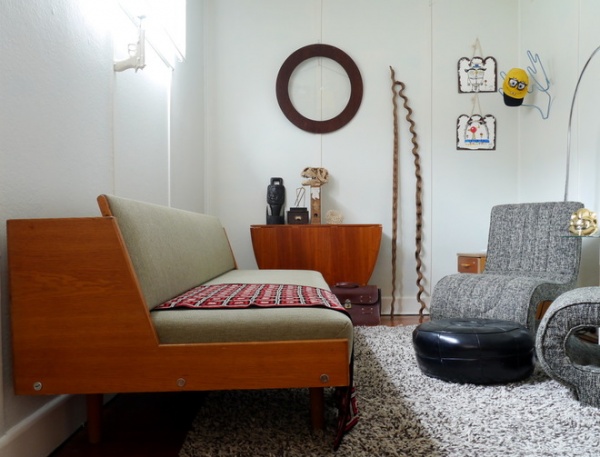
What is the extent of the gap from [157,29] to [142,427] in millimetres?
2035

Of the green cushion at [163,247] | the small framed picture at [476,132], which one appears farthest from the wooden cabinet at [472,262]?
the green cushion at [163,247]

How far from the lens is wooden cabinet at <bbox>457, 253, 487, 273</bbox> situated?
3344mm

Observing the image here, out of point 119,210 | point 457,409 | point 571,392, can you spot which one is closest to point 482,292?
point 571,392

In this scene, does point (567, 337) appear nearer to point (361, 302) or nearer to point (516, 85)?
point (361, 302)

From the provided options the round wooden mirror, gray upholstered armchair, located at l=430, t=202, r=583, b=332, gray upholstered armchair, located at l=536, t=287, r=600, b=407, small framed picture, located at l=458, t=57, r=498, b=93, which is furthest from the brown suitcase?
small framed picture, located at l=458, t=57, r=498, b=93

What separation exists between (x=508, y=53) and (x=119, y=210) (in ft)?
12.3

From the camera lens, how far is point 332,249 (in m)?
3.58

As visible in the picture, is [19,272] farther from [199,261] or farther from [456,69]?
[456,69]

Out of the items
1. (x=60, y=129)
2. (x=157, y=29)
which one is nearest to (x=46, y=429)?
(x=60, y=129)

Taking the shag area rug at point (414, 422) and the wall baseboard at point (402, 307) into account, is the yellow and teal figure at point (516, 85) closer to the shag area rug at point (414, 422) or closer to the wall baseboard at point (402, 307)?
the wall baseboard at point (402, 307)

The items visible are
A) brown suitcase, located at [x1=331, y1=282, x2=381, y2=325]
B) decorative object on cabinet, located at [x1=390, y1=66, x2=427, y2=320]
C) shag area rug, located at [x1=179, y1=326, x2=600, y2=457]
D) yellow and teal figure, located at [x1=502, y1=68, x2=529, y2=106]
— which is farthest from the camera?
decorative object on cabinet, located at [x1=390, y1=66, x2=427, y2=320]

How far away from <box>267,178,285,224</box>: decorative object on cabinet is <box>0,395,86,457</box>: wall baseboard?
2301mm

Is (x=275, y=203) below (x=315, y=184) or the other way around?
below

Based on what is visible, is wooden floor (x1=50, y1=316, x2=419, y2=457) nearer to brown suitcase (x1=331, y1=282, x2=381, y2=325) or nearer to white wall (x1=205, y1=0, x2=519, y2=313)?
brown suitcase (x1=331, y1=282, x2=381, y2=325)
